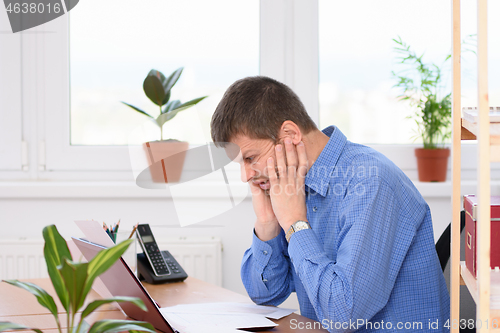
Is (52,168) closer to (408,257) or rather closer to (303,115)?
(303,115)

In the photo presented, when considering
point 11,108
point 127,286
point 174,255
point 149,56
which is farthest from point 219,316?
point 11,108

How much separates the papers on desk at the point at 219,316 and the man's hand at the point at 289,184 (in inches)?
8.4

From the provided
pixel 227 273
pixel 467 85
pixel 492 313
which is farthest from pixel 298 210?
pixel 467 85

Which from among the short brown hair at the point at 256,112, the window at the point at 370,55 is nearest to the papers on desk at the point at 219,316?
the short brown hair at the point at 256,112

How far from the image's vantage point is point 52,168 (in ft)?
7.14

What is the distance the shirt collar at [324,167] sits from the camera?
1211mm

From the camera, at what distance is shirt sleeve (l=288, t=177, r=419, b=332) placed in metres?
1.00

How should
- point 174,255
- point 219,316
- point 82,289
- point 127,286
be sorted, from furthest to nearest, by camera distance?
point 174,255 < point 219,316 < point 127,286 < point 82,289

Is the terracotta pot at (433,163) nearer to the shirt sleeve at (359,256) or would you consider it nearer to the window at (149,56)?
the window at (149,56)

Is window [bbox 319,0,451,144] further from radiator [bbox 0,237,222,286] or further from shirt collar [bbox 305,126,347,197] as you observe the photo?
shirt collar [bbox 305,126,347,197]

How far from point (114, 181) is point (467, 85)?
1.64 meters

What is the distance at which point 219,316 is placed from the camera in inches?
43.0

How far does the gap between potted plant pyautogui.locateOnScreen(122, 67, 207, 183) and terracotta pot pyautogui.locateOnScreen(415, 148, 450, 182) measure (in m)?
0.96

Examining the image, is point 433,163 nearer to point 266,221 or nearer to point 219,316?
point 266,221
